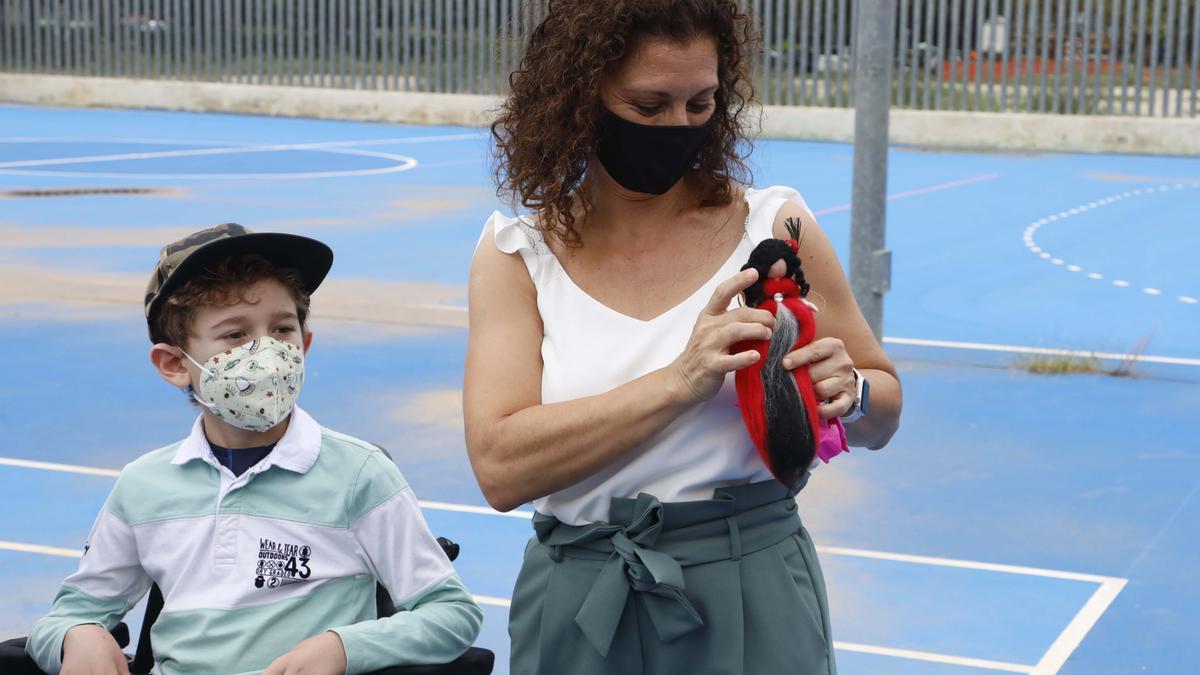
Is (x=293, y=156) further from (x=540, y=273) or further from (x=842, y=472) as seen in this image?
(x=540, y=273)

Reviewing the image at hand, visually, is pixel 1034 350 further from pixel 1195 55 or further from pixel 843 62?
pixel 843 62

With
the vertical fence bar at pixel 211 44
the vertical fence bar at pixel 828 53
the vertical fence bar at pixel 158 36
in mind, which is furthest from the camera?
the vertical fence bar at pixel 158 36

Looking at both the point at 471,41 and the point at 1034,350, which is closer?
the point at 1034,350

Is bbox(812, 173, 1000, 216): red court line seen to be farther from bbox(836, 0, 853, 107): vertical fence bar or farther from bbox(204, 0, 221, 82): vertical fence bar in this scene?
bbox(204, 0, 221, 82): vertical fence bar

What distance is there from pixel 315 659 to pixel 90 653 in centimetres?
44

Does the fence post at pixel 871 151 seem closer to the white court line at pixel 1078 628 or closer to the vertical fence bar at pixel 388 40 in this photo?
the white court line at pixel 1078 628

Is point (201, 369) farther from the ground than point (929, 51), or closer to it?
closer to it

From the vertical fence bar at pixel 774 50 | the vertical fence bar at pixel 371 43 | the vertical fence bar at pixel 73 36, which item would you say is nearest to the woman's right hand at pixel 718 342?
the vertical fence bar at pixel 774 50

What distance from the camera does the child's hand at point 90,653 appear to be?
123 inches

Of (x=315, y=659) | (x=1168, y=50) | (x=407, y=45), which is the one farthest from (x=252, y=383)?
(x=407, y=45)

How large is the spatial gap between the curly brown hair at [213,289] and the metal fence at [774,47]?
21483mm

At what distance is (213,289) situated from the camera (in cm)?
325

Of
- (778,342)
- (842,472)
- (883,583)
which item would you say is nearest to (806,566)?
(778,342)

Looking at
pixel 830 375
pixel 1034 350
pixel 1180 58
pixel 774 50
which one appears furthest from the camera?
pixel 774 50
